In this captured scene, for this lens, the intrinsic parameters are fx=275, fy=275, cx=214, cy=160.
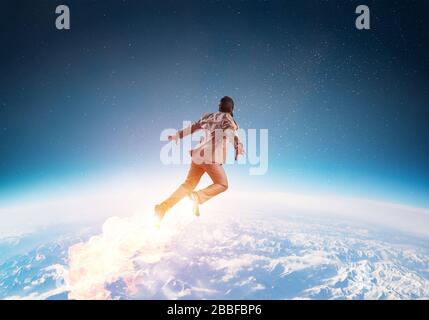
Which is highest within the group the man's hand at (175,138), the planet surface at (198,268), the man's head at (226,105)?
the man's head at (226,105)

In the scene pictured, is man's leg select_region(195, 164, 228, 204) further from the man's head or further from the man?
the man's head

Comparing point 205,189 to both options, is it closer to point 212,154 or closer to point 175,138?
point 212,154

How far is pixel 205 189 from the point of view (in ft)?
9.26

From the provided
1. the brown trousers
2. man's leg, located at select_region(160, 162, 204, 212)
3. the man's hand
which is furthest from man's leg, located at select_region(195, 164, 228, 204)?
the man's hand

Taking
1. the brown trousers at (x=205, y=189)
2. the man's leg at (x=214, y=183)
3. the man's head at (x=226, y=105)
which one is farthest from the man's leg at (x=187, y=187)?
the man's head at (x=226, y=105)

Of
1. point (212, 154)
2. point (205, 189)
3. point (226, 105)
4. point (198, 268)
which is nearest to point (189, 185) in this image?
point (205, 189)

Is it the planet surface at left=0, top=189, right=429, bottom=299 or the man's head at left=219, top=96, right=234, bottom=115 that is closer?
the man's head at left=219, top=96, right=234, bottom=115

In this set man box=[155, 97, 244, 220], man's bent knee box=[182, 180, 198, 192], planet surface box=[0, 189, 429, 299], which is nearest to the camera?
man box=[155, 97, 244, 220]

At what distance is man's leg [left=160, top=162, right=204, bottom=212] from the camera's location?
9.23ft

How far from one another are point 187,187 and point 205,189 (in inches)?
8.8

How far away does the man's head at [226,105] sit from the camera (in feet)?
9.52

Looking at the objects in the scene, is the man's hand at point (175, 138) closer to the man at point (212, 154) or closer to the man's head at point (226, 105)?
the man at point (212, 154)
